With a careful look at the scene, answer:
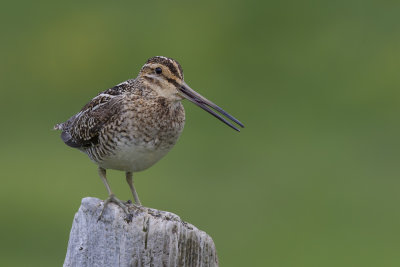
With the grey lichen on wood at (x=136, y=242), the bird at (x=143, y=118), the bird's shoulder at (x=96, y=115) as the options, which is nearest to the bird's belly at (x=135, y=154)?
the bird at (x=143, y=118)

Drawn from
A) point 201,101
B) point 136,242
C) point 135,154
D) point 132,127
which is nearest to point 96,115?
point 132,127

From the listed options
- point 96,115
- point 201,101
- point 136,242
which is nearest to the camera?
point 136,242

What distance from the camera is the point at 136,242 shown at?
4.50 meters

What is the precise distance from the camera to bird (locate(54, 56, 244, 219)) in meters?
6.02

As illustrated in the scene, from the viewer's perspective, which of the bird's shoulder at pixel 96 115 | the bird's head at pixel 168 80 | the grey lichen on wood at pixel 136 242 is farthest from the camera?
the bird's shoulder at pixel 96 115

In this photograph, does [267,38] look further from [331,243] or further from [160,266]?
[160,266]

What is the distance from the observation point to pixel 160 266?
14.8 ft

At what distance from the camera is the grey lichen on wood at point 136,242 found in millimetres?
4492

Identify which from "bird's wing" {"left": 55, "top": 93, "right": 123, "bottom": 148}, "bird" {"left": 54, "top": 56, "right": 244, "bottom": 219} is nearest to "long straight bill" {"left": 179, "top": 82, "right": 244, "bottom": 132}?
"bird" {"left": 54, "top": 56, "right": 244, "bottom": 219}

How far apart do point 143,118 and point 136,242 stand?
5.51ft

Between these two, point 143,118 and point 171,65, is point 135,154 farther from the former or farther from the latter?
point 171,65

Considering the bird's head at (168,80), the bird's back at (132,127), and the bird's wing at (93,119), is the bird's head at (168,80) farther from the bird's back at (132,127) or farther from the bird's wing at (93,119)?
the bird's wing at (93,119)

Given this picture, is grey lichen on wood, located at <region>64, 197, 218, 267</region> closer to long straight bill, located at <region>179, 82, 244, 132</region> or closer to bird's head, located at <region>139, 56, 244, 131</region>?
long straight bill, located at <region>179, 82, 244, 132</region>

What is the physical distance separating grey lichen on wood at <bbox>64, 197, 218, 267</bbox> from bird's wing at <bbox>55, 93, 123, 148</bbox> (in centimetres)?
160
